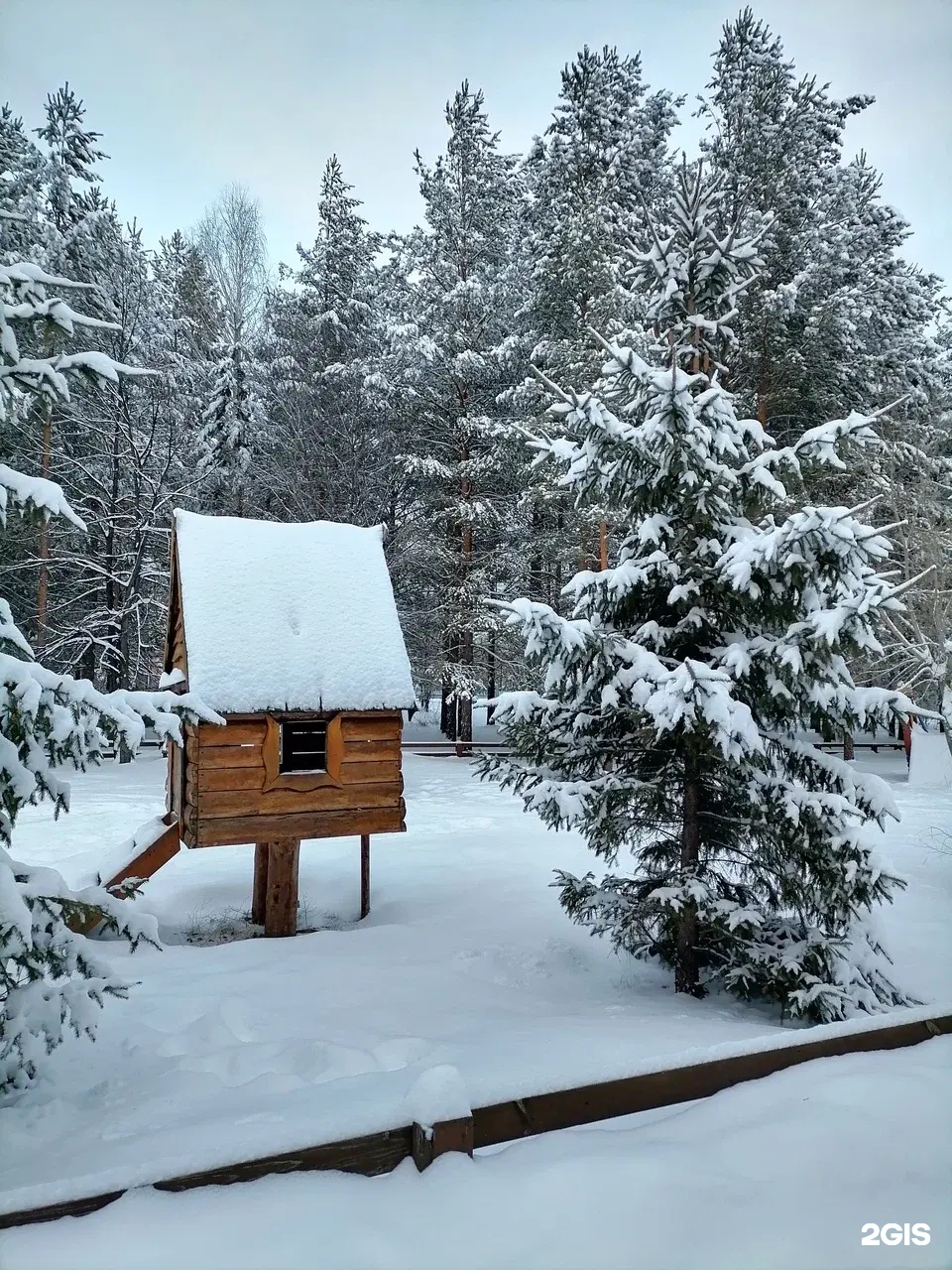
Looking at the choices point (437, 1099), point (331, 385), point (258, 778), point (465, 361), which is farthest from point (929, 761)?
point (437, 1099)

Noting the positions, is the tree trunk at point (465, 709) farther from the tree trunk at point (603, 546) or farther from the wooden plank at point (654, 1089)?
the wooden plank at point (654, 1089)

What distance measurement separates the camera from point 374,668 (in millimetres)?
7844

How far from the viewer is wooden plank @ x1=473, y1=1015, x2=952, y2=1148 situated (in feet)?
6.84

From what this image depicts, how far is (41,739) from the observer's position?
338 centimetres

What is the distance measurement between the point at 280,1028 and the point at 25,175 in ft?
28.4

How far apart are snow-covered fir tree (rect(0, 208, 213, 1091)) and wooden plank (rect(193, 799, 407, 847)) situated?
3.36 metres

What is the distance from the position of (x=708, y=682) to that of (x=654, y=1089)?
3.01 meters

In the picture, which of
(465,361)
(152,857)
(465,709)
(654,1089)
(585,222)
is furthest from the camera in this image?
(465,709)

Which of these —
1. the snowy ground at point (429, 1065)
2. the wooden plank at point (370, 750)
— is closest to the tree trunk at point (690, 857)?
the snowy ground at point (429, 1065)

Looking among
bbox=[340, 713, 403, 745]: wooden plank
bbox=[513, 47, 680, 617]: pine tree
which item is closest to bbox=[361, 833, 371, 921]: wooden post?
bbox=[340, 713, 403, 745]: wooden plank

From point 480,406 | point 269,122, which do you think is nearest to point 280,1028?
point 269,122

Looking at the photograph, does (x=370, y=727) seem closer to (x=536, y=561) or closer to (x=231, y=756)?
(x=231, y=756)

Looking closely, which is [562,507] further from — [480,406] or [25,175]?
[25,175]

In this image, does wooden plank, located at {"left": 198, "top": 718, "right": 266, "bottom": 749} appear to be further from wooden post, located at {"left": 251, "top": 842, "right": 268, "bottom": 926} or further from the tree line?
the tree line
